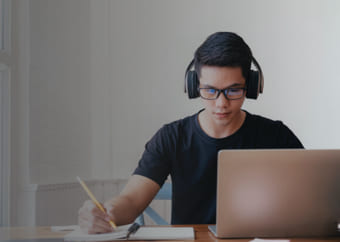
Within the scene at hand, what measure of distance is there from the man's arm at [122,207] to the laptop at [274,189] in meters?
0.36

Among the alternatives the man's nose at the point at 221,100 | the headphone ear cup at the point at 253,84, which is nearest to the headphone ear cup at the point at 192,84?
the man's nose at the point at 221,100

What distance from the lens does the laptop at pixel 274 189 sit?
127 centimetres

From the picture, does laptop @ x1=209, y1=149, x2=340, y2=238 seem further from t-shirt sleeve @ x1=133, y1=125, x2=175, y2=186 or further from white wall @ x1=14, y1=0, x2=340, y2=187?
white wall @ x1=14, y1=0, x2=340, y2=187

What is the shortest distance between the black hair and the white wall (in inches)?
50.2

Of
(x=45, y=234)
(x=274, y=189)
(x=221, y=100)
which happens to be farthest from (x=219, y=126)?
(x=45, y=234)

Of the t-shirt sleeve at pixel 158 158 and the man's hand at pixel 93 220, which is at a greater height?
the t-shirt sleeve at pixel 158 158

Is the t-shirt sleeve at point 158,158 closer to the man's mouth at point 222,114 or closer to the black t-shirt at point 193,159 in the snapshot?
the black t-shirt at point 193,159

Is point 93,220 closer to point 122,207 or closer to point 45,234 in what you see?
point 45,234

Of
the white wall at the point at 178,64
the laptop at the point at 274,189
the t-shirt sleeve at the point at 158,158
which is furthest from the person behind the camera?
the white wall at the point at 178,64

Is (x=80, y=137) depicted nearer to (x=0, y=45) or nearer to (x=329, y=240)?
(x=0, y=45)

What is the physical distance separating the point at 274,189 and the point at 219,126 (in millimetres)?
696

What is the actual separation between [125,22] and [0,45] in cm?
92

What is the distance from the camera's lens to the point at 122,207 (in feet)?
5.40

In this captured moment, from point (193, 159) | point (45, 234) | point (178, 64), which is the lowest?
point (45, 234)
